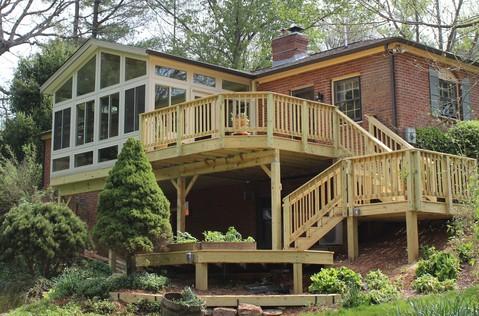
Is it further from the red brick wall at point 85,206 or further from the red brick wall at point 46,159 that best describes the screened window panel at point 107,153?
the red brick wall at point 46,159

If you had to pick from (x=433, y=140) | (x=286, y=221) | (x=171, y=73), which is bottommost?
(x=286, y=221)

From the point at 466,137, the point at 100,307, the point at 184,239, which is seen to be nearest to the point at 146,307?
the point at 100,307

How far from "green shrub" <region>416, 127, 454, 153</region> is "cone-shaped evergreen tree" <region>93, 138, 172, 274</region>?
6644mm

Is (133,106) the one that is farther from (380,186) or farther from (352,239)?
(380,186)

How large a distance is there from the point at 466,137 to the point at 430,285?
6.42 m

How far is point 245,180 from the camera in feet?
62.6

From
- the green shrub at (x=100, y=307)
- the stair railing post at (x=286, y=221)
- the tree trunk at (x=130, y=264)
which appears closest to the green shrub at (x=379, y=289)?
the stair railing post at (x=286, y=221)

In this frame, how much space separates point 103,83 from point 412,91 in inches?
334

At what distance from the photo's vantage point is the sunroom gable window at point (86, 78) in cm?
1990

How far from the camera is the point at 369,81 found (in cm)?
1722

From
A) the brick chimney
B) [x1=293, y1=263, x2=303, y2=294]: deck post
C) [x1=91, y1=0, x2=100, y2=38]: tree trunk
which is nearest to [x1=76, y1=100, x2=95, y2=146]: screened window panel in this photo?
the brick chimney

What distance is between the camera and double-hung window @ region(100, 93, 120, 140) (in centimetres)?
1883

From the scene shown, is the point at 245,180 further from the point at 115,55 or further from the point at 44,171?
the point at 44,171

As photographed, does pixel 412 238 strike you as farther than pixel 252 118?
No
